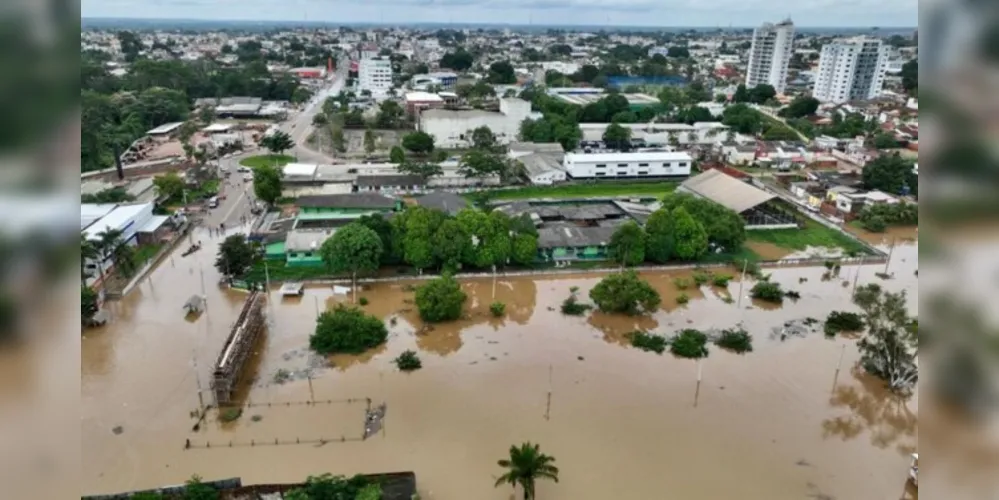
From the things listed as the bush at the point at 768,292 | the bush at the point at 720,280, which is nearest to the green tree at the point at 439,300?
the bush at the point at 720,280

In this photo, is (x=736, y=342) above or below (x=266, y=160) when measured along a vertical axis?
below

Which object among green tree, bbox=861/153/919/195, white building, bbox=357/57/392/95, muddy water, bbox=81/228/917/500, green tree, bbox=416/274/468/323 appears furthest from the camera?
white building, bbox=357/57/392/95

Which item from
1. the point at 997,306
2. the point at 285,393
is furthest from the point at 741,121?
the point at 997,306

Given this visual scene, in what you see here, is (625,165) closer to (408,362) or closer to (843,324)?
(843,324)

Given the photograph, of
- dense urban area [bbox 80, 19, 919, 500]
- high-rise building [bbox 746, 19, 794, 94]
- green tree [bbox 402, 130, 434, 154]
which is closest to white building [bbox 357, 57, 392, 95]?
dense urban area [bbox 80, 19, 919, 500]

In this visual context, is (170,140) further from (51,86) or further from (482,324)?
(51,86)

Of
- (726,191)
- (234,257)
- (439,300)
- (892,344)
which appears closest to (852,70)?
(726,191)

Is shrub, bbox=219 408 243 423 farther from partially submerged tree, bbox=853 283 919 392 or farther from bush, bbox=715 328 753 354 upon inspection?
partially submerged tree, bbox=853 283 919 392
